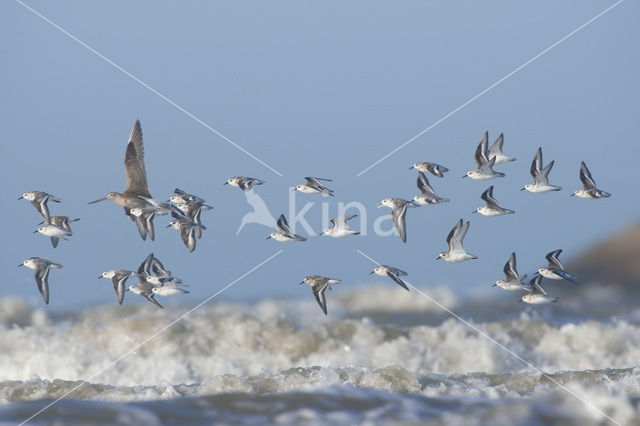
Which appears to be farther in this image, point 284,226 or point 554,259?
point 284,226

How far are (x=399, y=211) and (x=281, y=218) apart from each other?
209cm

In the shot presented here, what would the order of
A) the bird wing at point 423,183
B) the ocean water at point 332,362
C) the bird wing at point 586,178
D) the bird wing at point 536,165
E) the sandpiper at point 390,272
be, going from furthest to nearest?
→ the bird wing at point 423,183
the bird wing at point 536,165
the bird wing at point 586,178
the sandpiper at point 390,272
the ocean water at point 332,362

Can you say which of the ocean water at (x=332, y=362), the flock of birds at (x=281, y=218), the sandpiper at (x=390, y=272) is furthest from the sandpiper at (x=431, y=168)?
the ocean water at (x=332, y=362)

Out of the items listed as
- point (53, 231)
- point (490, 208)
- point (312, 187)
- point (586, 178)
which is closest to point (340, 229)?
point (312, 187)

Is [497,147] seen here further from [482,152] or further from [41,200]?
[41,200]

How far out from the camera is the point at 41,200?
17.5m

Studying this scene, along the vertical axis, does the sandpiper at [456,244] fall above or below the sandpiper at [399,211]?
below

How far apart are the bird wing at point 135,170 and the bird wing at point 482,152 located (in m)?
5.86

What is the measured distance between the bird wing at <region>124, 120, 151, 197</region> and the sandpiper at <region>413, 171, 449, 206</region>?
15.8ft

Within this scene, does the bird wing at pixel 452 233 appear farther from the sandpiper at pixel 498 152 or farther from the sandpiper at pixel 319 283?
the sandpiper at pixel 319 283

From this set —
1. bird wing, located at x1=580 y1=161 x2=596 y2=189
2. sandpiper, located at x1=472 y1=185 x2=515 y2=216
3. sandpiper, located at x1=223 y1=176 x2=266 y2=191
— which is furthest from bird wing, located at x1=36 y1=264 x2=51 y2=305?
bird wing, located at x1=580 y1=161 x2=596 y2=189

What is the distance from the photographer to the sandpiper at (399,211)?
58.5 ft

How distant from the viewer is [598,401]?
11797 mm

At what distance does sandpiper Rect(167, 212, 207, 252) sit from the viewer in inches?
688
